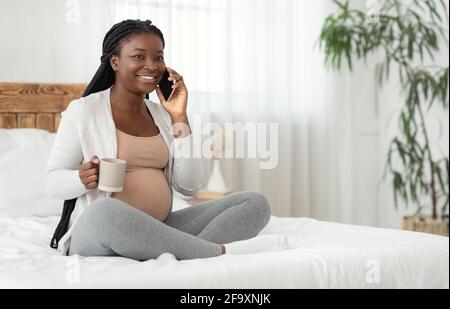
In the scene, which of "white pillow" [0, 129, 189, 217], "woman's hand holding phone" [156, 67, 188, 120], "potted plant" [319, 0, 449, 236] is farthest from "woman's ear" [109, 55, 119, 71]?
"potted plant" [319, 0, 449, 236]

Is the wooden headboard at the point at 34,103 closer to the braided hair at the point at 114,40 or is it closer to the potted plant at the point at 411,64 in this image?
the braided hair at the point at 114,40

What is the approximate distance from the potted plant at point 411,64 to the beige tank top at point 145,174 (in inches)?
81.9

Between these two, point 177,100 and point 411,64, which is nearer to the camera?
point 177,100

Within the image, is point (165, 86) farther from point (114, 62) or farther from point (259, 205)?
point (259, 205)

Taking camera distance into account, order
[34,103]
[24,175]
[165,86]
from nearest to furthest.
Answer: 1. [165,86]
2. [24,175]
3. [34,103]

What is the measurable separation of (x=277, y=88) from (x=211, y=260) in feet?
7.80

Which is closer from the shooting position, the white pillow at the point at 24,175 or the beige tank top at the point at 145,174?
the beige tank top at the point at 145,174

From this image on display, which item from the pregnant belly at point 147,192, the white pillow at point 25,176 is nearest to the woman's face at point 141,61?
the pregnant belly at point 147,192

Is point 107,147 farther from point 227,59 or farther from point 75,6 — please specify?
point 227,59

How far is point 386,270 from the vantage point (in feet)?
5.91

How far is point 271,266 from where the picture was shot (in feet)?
5.41

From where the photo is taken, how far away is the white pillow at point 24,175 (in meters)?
2.55

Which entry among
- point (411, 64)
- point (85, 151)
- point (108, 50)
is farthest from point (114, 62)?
point (411, 64)
